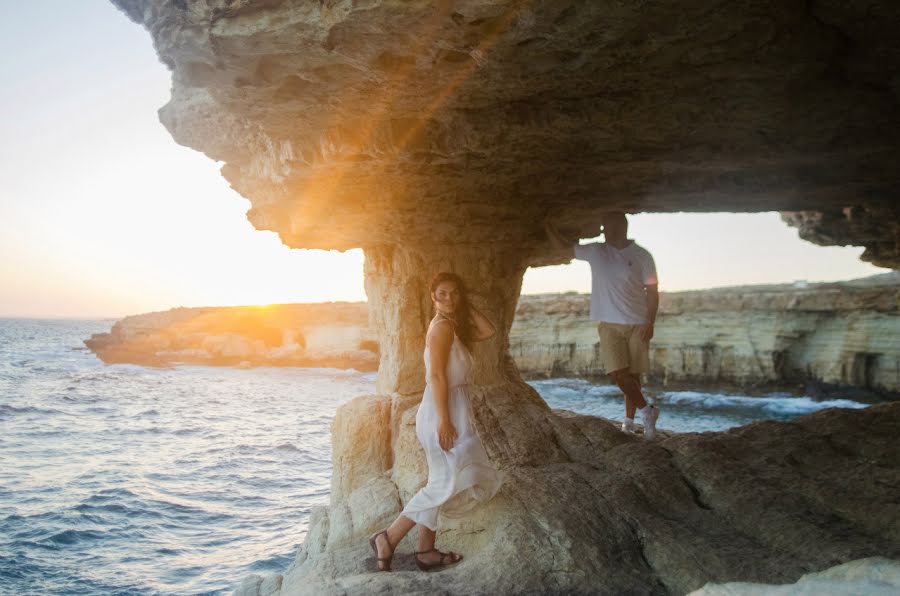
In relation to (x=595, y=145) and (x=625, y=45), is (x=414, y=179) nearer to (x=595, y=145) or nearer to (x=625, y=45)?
(x=595, y=145)

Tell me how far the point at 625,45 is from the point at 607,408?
19.9 metres

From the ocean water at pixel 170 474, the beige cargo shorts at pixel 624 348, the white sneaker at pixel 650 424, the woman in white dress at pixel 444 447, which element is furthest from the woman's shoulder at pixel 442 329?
the ocean water at pixel 170 474

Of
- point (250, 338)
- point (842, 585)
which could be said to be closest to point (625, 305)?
point (842, 585)

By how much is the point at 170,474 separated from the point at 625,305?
11.7 metres

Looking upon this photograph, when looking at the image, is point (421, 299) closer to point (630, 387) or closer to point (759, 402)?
point (630, 387)

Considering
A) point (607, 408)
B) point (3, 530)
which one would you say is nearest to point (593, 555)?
point (3, 530)

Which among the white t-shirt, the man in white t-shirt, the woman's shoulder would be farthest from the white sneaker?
the woman's shoulder

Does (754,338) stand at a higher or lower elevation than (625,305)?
lower

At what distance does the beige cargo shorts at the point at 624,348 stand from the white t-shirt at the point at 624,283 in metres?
0.10

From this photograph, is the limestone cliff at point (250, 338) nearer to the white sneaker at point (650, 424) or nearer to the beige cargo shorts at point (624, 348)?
the beige cargo shorts at point (624, 348)

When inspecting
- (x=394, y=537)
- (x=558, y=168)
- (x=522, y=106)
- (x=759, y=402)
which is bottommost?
(x=759, y=402)

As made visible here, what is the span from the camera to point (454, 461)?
4.01 m

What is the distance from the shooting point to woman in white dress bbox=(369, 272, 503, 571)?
3.99 m

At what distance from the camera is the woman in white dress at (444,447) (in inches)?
157
